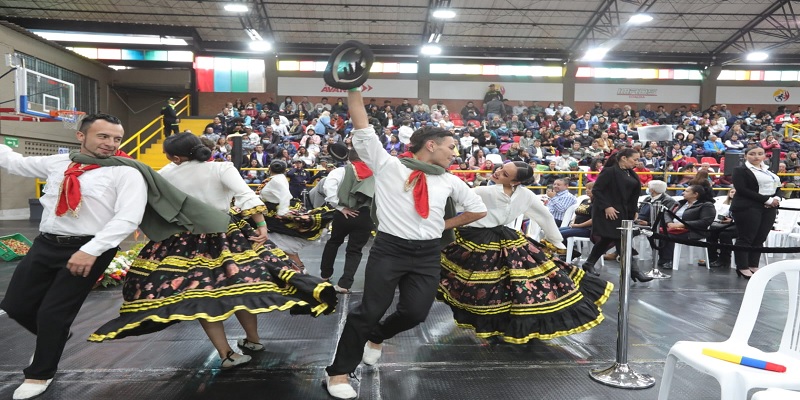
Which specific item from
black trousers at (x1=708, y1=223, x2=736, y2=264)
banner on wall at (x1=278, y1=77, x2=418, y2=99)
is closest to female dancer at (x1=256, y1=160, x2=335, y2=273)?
black trousers at (x1=708, y1=223, x2=736, y2=264)

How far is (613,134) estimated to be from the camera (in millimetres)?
17125

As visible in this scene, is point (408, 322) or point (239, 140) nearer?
point (408, 322)

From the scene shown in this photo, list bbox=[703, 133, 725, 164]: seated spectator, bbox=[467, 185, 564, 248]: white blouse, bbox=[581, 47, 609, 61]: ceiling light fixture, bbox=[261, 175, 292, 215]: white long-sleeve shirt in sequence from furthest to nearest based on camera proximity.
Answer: bbox=[581, 47, 609, 61]: ceiling light fixture, bbox=[703, 133, 725, 164]: seated spectator, bbox=[261, 175, 292, 215]: white long-sleeve shirt, bbox=[467, 185, 564, 248]: white blouse

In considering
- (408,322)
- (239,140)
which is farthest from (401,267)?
(239,140)

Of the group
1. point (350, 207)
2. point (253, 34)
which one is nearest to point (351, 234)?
point (350, 207)

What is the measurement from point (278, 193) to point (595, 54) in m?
18.1

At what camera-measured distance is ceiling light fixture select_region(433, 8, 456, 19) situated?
53.4 ft

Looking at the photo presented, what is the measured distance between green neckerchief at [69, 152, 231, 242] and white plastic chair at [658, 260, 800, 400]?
2379mm

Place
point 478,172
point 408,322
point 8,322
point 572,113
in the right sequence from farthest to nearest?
point 572,113
point 478,172
point 8,322
point 408,322

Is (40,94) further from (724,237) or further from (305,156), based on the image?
(724,237)

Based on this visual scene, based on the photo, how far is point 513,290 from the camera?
3.62 meters

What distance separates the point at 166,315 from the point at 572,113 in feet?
61.9

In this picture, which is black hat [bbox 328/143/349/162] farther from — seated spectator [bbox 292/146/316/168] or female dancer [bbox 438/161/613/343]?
seated spectator [bbox 292/146/316/168]

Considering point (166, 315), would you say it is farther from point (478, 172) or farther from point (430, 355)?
point (478, 172)
